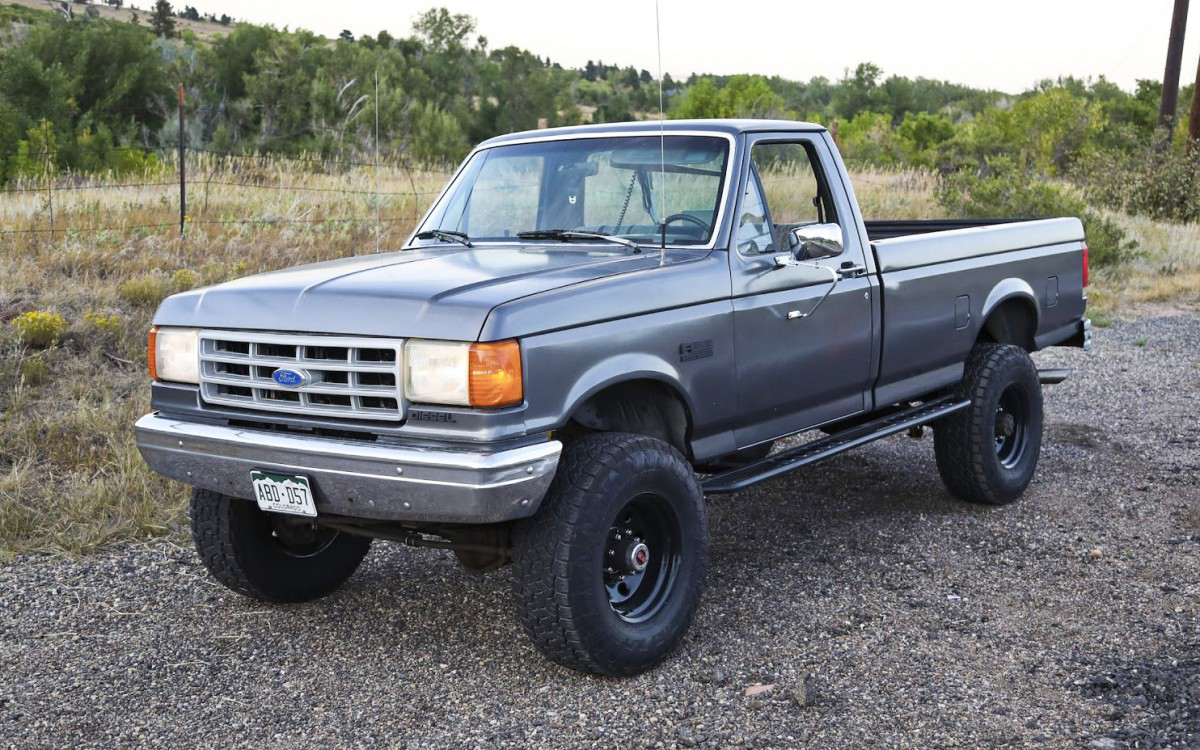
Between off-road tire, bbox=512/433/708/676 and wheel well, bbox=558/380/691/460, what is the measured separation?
23cm

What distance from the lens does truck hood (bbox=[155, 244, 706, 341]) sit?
3602mm

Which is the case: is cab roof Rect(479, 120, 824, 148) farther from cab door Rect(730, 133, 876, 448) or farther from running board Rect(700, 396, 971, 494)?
running board Rect(700, 396, 971, 494)

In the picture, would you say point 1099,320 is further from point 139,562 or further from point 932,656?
point 139,562

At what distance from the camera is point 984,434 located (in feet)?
19.3

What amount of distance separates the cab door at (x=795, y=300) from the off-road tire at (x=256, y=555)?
5.84ft

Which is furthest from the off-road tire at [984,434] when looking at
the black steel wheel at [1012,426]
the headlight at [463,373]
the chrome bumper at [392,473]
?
the headlight at [463,373]

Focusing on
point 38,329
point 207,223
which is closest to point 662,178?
point 38,329

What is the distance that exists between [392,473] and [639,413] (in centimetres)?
112

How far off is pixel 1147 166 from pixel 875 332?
18278 mm

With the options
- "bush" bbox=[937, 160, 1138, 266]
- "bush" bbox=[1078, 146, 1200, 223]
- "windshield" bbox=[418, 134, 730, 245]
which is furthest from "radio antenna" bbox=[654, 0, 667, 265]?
"bush" bbox=[1078, 146, 1200, 223]

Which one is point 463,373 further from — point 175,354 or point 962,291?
point 962,291

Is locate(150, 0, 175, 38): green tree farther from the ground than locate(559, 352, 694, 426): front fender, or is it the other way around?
locate(150, 0, 175, 38): green tree

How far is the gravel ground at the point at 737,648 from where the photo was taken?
364 centimetres

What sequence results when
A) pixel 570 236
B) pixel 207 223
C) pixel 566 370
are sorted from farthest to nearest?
pixel 207 223 < pixel 570 236 < pixel 566 370
